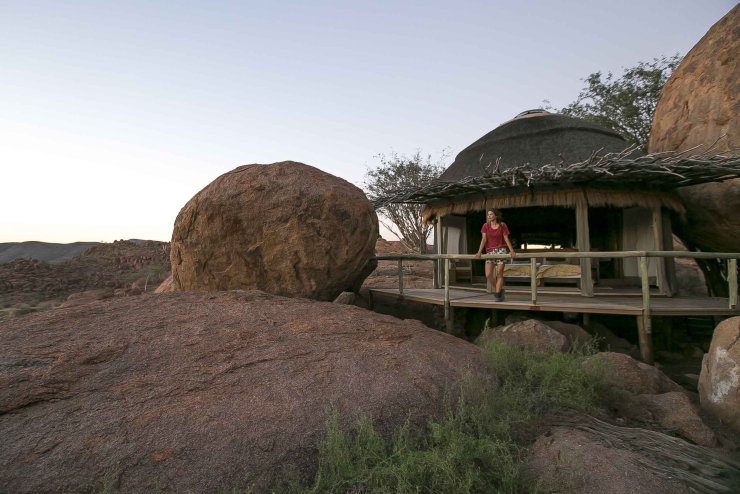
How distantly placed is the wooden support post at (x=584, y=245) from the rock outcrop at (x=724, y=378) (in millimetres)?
3676

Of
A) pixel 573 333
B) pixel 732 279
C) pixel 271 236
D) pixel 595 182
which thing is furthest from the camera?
pixel 595 182

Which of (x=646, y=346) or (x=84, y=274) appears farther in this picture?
(x=84, y=274)

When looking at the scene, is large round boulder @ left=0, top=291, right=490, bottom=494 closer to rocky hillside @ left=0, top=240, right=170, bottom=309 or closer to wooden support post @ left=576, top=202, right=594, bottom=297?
wooden support post @ left=576, top=202, right=594, bottom=297

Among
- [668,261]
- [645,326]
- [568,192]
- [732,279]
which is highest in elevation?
[568,192]

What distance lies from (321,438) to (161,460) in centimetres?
100

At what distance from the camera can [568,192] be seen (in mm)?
8562

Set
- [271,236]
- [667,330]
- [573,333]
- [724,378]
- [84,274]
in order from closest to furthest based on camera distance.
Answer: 1. [724,378]
2. [573,333]
3. [271,236]
4. [667,330]
5. [84,274]

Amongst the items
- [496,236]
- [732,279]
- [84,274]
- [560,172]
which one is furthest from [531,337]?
[84,274]

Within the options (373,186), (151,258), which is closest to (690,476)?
(373,186)

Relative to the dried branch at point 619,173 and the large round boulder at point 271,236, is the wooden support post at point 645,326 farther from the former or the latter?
the large round boulder at point 271,236

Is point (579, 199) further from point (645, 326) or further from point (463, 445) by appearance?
point (463, 445)

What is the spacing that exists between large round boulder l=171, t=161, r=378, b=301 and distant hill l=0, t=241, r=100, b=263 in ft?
96.2

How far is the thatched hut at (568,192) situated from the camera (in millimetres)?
8125

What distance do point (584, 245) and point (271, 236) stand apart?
6.05 meters
